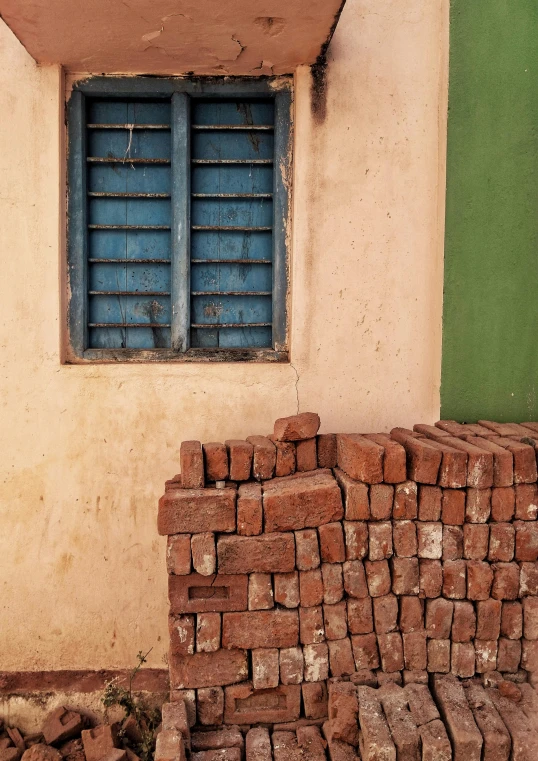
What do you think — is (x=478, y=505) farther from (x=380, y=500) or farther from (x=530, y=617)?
(x=530, y=617)

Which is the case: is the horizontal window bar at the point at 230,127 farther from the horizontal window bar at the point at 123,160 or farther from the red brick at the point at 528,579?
the red brick at the point at 528,579

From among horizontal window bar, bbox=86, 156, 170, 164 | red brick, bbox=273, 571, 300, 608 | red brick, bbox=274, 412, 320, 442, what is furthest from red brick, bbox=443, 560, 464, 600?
horizontal window bar, bbox=86, 156, 170, 164

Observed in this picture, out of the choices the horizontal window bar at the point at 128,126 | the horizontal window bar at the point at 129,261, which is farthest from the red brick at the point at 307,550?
the horizontal window bar at the point at 128,126

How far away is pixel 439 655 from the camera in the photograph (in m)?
3.24

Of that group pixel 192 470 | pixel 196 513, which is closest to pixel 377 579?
pixel 196 513

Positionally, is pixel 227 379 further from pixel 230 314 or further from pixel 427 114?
pixel 427 114

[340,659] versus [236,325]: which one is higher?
[236,325]

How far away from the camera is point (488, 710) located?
301 centimetres

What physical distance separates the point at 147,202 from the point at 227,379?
55.2 inches

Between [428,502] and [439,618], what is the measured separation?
2.07ft

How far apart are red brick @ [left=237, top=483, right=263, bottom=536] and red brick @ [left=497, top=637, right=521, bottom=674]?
1493mm

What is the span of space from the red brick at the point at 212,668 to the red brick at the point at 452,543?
1.24 meters

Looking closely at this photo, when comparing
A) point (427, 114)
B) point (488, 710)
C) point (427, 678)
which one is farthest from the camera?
point (427, 114)

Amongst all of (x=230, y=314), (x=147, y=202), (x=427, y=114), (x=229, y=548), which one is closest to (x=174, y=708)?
(x=229, y=548)
